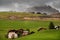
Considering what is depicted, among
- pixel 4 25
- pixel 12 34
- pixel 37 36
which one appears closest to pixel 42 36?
pixel 37 36

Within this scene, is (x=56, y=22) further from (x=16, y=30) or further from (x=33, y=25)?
(x=16, y=30)

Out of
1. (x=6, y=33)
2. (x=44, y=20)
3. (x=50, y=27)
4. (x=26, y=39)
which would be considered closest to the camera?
(x=26, y=39)

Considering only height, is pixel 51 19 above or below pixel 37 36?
above

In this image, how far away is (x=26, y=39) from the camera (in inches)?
1148

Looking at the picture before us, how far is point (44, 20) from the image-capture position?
3956 centimetres

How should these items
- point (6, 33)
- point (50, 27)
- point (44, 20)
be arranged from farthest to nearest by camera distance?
point (44, 20) < point (50, 27) < point (6, 33)

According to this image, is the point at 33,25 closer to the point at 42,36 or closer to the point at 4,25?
the point at 4,25

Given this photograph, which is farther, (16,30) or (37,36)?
(16,30)

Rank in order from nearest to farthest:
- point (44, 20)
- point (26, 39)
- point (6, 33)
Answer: point (26, 39)
point (6, 33)
point (44, 20)

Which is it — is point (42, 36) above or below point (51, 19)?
below

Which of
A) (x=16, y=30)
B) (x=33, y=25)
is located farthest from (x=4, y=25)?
(x=33, y=25)

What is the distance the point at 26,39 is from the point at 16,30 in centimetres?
651

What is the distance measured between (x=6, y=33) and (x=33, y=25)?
6.42 m

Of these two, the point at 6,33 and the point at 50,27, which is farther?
the point at 50,27
